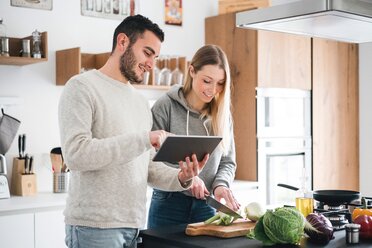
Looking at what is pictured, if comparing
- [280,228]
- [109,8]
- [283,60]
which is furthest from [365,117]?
[280,228]

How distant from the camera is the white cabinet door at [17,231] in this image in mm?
3230

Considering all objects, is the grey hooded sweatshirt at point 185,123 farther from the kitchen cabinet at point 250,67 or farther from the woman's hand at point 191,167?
the kitchen cabinet at point 250,67

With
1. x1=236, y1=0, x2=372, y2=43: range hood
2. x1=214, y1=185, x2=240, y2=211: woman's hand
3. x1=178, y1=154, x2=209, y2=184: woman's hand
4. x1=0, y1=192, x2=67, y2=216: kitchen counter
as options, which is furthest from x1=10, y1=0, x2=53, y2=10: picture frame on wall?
x1=178, y1=154, x2=209, y2=184: woman's hand

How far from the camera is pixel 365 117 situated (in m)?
5.45

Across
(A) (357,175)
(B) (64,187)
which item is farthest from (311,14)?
(A) (357,175)

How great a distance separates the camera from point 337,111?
17.4ft

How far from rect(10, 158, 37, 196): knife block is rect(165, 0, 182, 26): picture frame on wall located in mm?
1693

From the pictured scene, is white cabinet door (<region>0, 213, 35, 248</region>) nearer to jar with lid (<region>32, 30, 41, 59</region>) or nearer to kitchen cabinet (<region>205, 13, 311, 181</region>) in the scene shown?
jar with lid (<region>32, 30, 41, 59</region>)

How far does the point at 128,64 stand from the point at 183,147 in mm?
415

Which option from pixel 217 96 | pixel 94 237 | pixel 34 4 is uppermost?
pixel 34 4

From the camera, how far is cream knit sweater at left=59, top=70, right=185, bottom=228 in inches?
77.1

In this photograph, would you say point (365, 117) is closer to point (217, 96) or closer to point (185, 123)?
point (217, 96)

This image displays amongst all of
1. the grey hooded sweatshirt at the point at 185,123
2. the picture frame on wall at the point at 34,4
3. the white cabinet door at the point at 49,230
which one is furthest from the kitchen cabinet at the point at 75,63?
the grey hooded sweatshirt at the point at 185,123

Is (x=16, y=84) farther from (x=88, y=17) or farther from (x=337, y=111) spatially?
(x=337, y=111)
